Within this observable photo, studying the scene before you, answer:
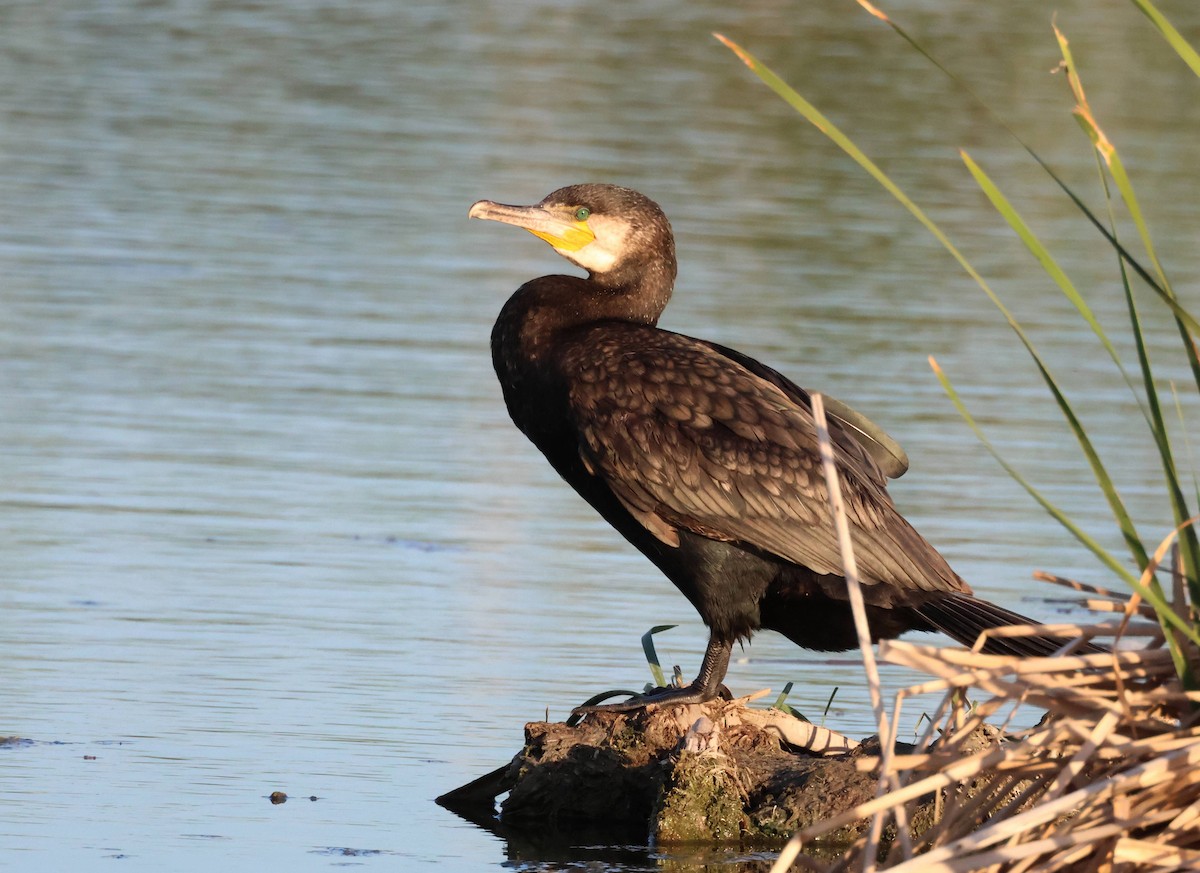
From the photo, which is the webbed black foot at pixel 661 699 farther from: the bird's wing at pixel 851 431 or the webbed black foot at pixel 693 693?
the bird's wing at pixel 851 431

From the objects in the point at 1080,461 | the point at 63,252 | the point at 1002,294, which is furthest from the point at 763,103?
the point at 1080,461

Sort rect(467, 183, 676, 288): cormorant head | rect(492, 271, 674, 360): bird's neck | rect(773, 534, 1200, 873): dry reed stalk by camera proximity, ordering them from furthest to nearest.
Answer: rect(467, 183, 676, 288): cormorant head
rect(492, 271, 674, 360): bird's neck
rect(773, 534, 1200, 873): dry reed stalk

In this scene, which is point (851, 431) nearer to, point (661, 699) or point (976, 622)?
point (976, 622)

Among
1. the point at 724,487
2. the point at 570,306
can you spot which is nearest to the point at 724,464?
the point at 724,487

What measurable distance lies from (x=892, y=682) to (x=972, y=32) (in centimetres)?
1581

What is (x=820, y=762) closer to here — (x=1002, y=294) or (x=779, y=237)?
(x=1002, y=294)

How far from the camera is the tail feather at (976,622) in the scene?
195 inches

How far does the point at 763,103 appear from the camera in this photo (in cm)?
1795

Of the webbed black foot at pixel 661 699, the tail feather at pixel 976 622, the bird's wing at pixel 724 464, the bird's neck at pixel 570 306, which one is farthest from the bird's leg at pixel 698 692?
the bird's neck at pixel 570 306

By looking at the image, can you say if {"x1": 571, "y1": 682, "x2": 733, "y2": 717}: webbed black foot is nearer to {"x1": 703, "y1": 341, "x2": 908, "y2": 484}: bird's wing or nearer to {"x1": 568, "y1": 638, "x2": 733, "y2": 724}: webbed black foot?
{"x1": 568, "y1": 638, "x2": 733, "y2": 724}: webbed black foot

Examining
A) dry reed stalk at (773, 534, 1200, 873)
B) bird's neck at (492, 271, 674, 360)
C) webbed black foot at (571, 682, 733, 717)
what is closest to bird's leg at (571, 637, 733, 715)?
webbed black foot at (571, 682, 733, 717)

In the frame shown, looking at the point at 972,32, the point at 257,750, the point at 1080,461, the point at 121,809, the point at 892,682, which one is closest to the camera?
the point at 121,809

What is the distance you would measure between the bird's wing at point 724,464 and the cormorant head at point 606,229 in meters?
0.44

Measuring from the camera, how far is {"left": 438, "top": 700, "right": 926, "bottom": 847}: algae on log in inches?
188
